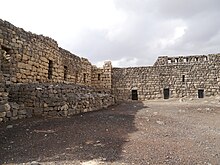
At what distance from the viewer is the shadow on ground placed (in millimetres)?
4918

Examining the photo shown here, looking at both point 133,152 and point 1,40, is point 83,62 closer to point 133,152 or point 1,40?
point 1,40

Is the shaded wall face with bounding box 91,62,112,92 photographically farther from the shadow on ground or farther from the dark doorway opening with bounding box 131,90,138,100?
the shadow on ground

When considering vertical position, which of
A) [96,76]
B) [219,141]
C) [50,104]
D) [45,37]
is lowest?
[219,141]

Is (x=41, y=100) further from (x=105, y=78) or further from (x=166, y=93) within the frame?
(x=166, y=93)

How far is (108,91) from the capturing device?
77.3 feet

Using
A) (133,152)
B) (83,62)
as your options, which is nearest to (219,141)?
(133,152)

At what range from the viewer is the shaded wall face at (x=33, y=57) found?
10539mm

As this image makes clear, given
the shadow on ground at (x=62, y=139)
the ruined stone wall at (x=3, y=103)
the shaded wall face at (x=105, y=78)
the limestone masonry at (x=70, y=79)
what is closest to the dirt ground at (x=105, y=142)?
the shadow on ground at (x=62, y=139)

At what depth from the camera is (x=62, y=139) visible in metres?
6.21

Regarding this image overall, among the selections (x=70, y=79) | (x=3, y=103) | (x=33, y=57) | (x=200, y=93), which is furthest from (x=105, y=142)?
(x=200, y=93)

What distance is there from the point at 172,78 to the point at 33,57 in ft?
48.6

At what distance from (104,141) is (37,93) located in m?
4.29

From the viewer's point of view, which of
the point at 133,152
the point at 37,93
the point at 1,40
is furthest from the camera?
the point at 1,40

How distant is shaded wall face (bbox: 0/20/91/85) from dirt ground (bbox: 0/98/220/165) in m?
3.93
